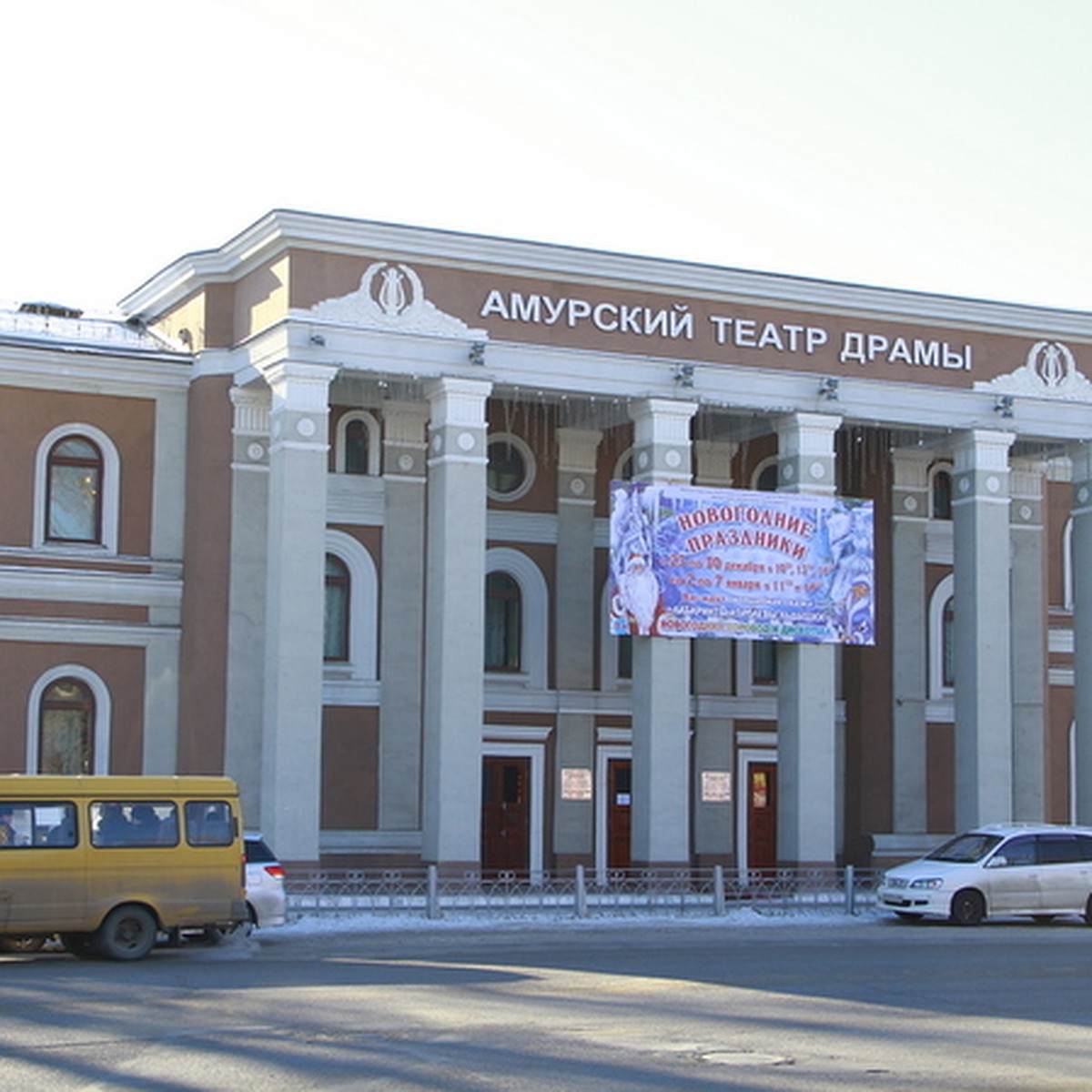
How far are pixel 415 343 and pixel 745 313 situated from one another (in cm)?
631

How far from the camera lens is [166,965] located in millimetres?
21359

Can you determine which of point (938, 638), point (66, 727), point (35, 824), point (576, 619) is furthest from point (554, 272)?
point (35, 824)

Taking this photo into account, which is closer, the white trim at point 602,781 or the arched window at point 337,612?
the arched window at point 337,612

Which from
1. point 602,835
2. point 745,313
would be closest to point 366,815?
point 602,835

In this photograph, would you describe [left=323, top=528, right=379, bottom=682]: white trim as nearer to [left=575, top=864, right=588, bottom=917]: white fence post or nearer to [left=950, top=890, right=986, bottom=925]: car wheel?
[left=575, top=864, right=588, bottom=917]: white fence post

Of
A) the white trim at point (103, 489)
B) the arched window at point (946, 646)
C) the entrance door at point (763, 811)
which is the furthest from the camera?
the arched window at point (946, 646)

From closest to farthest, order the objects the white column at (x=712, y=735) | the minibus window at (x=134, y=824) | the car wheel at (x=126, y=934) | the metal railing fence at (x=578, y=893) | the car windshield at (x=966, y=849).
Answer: the car wheel at (x=126, y=934) → the minibus window at (x=134, y=824) → the metal railing fence at (x=578, y=893) → the car windshield at (x=966, y=849) → the white column at (x=712, y=735)

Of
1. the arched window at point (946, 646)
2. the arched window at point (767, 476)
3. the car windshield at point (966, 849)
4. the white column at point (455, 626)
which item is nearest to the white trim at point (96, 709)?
the white column at point (455, 626)

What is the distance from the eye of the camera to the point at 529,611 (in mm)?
36719

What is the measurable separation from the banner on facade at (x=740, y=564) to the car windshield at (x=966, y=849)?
466cm

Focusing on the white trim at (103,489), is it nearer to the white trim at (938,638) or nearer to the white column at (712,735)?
the white column at (712,735)

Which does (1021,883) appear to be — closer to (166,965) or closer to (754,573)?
(754,573)

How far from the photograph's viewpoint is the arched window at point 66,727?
3241 cm

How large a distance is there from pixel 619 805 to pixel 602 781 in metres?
0.61
